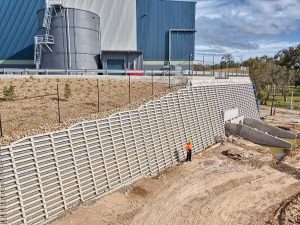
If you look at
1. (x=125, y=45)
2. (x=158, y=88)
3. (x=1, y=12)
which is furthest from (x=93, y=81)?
(x=1, y=12)

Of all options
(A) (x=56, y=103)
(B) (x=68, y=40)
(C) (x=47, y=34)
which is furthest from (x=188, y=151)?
(C) (x=47, y=34)

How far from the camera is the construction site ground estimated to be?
14.1 metres

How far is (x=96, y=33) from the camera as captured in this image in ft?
141

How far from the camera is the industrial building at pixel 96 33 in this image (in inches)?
1532

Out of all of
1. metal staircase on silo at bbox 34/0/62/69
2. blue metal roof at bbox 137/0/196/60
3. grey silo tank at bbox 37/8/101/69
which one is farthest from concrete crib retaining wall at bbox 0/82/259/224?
blue metal roof at bbox 137/0/196/60

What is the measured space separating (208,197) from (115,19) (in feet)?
114

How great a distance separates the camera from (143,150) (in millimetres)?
19406

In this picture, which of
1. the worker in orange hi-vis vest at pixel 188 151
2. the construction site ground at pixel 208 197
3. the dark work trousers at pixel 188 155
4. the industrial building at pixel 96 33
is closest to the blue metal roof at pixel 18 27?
the industrial building at pixel 96 33

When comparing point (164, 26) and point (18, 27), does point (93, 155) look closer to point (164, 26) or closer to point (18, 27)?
point (164, 26)

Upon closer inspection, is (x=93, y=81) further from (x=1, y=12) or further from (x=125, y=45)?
(x=1, y=12)

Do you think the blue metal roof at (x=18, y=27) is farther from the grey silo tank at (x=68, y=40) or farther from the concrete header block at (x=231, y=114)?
the concrete header block at (x=231, y=114)

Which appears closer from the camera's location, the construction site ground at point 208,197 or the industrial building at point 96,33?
the construction site ground at point 208,197

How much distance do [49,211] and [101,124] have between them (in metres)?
5.50

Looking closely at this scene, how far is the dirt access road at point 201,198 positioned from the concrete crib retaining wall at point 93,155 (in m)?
0.86
